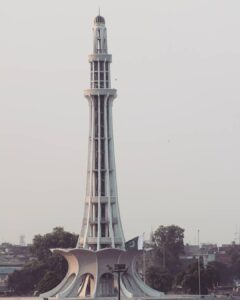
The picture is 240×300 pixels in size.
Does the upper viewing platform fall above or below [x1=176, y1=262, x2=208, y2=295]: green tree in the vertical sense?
above

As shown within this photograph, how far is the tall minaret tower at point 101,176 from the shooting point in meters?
117

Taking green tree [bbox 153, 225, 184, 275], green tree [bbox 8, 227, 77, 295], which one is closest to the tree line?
green tree [bbox 8, 227, 77, 295]

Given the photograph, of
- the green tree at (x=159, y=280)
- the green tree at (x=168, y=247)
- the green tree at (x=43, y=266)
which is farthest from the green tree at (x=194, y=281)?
the green tree at (x=168, y=247)

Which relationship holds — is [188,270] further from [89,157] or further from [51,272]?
[89,157]

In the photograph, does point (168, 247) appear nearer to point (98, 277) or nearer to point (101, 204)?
point (101, 204)

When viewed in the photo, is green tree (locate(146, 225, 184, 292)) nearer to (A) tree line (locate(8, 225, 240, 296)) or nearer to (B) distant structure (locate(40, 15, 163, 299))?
(A) tree line (locate(8, 225, 240, 296))

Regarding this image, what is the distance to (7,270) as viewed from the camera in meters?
192

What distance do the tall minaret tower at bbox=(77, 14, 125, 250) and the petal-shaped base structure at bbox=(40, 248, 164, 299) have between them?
5.98 ft

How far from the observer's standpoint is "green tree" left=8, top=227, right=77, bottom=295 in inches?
5650

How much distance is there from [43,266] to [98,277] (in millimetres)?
31756

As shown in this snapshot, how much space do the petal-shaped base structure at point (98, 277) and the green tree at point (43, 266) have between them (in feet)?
56.3

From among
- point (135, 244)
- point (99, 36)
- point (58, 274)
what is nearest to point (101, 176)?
point (135, 244)

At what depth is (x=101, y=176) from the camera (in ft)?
386

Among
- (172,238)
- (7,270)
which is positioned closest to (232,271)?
(172,238)
